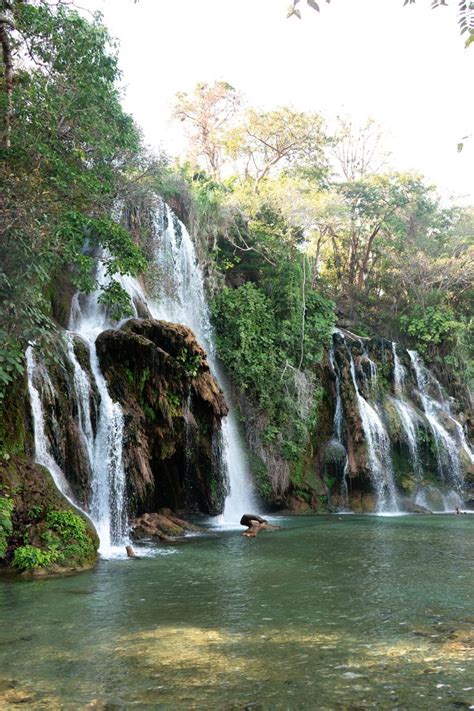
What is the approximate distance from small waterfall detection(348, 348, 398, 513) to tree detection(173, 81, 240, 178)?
1588 cm

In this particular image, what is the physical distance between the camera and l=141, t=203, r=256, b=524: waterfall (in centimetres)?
1778

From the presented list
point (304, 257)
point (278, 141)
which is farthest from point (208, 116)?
point (304, 257)

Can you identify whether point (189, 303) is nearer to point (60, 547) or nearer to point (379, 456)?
point (379, 456)

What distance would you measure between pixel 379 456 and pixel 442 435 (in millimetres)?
3106

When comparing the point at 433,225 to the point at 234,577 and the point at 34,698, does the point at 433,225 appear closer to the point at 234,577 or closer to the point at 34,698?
the point at 234,577

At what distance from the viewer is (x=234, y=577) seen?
328 inches

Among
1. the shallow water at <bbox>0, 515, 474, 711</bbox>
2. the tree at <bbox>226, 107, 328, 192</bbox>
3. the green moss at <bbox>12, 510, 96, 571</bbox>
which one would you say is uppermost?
the tree at <bbox>226, 107, 328, 192</bbox>

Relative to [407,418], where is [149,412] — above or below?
below

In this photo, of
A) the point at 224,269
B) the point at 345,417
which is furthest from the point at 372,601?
the point at 224,269

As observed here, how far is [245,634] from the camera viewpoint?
5.57 meters

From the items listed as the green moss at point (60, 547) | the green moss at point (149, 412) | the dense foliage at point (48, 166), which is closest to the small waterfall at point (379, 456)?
the green moss at point (149, 412)

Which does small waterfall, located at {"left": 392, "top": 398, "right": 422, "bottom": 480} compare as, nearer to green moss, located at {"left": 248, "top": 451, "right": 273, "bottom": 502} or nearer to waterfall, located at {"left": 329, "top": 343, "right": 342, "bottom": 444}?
waterfall, located at {"left": 329, "top": 343, "right": 342, "bottom": 444}

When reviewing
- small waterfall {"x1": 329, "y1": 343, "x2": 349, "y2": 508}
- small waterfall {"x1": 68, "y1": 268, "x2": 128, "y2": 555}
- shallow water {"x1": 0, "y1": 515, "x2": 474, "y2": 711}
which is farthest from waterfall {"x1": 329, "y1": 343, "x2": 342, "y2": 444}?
shallow water {"x1": 0, "y1": 515, "x2": 474, "y2": 711}

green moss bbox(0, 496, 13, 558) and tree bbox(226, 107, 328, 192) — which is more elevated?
tree bbox(226, 107, 328, 192)
